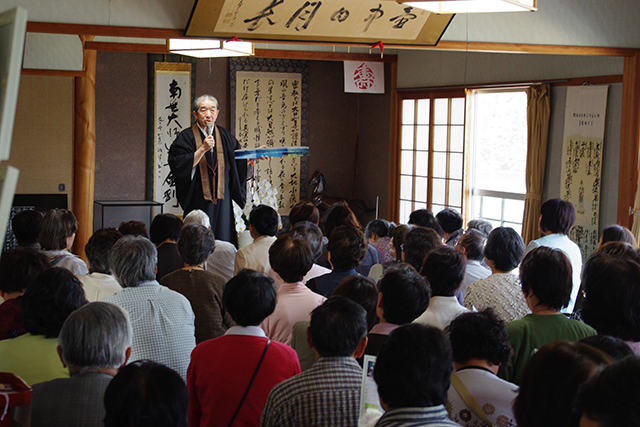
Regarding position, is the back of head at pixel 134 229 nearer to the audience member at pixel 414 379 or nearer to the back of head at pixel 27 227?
the back of head at pixel 27 227

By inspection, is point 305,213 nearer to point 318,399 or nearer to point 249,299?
point 249,299

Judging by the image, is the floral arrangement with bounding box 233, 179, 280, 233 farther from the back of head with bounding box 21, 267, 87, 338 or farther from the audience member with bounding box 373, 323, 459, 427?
the audience member with bounding box 373, 323, 459, 427

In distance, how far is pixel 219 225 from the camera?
17.0 feet

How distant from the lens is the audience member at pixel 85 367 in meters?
1.51

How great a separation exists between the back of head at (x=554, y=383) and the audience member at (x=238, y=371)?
806 millimetres

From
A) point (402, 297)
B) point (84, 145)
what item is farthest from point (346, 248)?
point (84, 145)

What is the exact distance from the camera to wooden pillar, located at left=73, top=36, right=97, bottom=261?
6.68 metres

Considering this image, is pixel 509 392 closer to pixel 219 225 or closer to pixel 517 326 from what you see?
pixel 517 326

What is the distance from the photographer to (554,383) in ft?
3.79

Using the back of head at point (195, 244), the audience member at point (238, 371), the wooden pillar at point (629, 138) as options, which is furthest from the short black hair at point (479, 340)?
the wooden pillar at point (629, 138)

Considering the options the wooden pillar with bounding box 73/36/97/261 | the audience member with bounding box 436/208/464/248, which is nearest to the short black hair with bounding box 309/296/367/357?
the audience member with bounding box 436/208/464/248

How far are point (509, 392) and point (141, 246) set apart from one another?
1.42 meters

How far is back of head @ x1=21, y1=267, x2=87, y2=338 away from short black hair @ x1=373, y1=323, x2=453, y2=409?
1.05 metres

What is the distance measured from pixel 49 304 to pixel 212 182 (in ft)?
10.9
